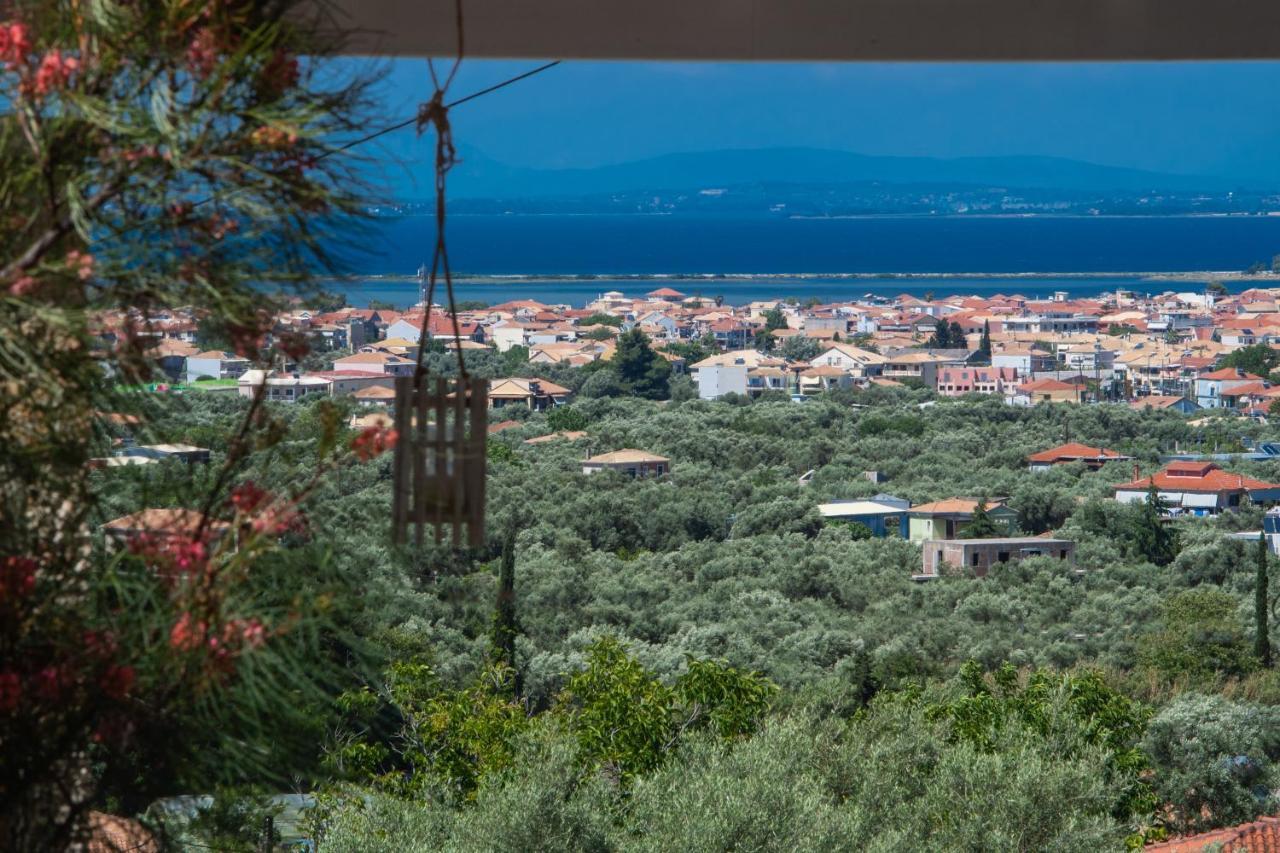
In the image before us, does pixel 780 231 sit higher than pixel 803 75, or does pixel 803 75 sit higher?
pixel 803 75

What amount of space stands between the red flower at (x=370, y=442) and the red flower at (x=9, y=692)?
0.25 m

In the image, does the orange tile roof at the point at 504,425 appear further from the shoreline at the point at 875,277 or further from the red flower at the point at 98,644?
the red flower at the point at 98,644

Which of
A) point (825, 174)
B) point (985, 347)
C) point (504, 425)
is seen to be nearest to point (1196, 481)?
point (504, 425)

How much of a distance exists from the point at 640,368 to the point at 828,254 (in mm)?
30608

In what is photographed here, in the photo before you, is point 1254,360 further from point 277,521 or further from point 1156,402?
point 277,521

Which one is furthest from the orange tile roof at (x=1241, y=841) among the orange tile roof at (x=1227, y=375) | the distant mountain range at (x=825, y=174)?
the distant mountain range at (x=825, y=174)

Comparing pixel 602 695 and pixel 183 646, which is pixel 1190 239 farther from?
pixel 183 646

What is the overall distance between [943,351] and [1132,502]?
13276mm

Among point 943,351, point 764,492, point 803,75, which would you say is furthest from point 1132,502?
point 803,75

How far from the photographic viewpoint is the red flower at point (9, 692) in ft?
2.83

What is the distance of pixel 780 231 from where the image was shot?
63125 millimetres

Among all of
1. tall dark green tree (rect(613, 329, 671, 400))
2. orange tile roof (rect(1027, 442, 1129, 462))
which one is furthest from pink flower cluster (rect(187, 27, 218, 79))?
tall dark green tree (rect(613, 329, 671, 400))

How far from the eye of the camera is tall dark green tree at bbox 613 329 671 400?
2573cm

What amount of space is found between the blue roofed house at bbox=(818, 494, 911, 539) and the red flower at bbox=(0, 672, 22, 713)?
16.3 m
